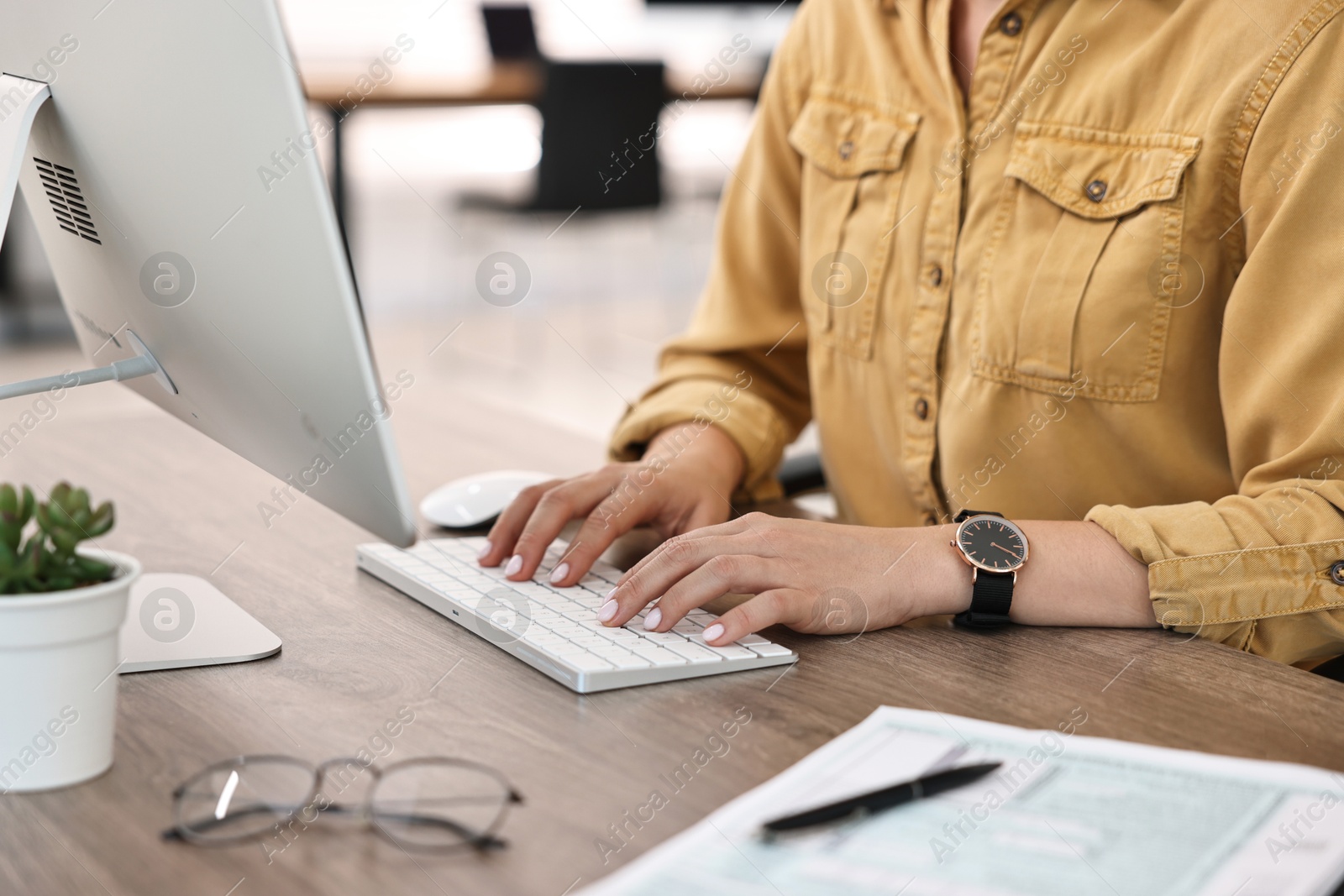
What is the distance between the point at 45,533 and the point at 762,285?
0.93 meters

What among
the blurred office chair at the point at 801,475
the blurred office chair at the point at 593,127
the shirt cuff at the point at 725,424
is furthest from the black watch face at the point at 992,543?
the blurred office chair at the point at 593,127

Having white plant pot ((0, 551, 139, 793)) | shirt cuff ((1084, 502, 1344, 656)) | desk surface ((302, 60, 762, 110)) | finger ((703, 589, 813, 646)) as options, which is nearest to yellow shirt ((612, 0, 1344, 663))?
shirt cuff ((1084, 502, 1344, 656))

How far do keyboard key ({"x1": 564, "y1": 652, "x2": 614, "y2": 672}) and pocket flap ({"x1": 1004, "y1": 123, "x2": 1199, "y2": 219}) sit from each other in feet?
1.93

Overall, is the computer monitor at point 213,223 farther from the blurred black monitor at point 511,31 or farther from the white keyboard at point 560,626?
the blurred black monitor at point 511,31

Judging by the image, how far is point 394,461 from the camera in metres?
0.69

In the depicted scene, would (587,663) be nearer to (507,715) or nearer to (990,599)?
(507,715)

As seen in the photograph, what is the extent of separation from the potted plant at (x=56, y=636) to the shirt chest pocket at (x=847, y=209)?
0.81 m

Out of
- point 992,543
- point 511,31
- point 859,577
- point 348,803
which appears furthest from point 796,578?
point 511,31

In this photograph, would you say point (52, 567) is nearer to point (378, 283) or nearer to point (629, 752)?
point (629, 752)

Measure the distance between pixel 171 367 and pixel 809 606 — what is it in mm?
455

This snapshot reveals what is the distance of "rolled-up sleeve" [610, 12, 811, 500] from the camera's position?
1.38 m

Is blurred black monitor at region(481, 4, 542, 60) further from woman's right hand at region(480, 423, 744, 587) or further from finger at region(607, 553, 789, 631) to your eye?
finger at region(607, 553, 789, 631)

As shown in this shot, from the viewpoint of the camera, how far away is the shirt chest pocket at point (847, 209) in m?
1.26

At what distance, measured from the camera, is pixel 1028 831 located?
23.6 inches
